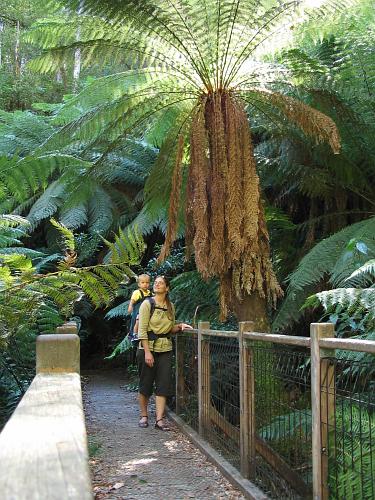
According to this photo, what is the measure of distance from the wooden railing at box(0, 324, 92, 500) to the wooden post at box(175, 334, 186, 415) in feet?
16.1

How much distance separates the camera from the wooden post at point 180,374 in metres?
6.96

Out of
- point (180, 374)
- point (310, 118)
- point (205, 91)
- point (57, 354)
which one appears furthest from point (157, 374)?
point (57, 354)

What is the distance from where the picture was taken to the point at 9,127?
11.6 m

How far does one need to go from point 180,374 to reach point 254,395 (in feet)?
9.56

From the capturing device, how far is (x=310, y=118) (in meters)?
5.25

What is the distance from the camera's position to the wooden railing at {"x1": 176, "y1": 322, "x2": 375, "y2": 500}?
3127 millimetres

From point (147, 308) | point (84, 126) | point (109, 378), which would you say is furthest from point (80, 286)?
point (109, 378)

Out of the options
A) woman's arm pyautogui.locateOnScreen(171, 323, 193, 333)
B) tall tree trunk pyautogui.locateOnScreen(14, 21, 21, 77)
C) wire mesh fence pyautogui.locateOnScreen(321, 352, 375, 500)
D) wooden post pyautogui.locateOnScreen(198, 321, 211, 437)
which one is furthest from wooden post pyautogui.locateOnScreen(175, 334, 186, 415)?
tall tree trunk pyautogui.locateOnScreen(14, 21, 21, 77)

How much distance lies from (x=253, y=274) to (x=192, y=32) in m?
2.22

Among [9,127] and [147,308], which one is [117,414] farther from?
[9,127]

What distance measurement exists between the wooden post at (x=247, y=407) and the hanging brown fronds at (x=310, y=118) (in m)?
1.73

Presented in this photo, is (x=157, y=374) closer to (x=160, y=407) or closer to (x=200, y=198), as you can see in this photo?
(x=160, y=407)

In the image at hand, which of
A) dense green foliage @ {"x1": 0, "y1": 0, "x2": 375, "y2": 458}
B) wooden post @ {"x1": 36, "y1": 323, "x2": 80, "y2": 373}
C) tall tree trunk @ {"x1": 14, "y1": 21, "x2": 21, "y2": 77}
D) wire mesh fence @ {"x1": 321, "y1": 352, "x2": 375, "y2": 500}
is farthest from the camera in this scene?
tall tree trunk @ {"x1": 14, "y1": 21, "x2": 21, "y2": 77}

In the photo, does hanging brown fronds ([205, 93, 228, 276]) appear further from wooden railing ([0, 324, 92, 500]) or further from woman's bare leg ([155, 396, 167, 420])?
wooden railing ([0, 324, 92, 500])
